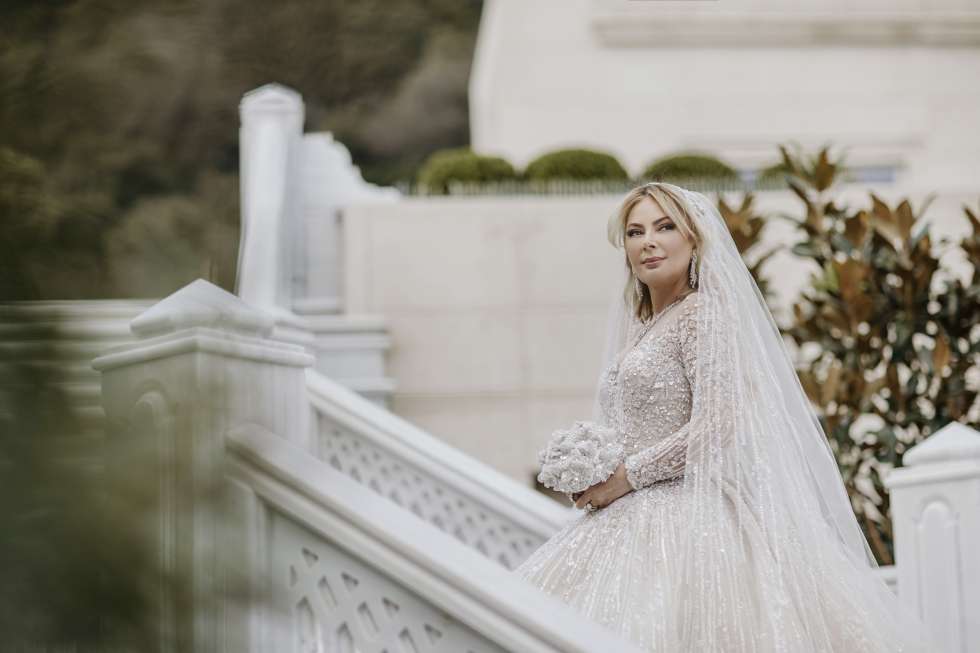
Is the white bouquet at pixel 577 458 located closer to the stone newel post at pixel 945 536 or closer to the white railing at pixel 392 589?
the white railing at pixel 392 589

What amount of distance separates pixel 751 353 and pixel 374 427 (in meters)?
2.36

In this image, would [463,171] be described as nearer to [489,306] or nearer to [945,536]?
[489,306]

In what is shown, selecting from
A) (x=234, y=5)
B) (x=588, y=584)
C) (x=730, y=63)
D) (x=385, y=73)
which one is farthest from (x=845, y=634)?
(x=730, y=63)

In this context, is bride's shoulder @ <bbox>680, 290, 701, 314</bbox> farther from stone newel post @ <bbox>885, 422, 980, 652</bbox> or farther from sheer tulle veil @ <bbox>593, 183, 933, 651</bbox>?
stone newel post @ <bbox>885, 422, 980, 652</bbox>

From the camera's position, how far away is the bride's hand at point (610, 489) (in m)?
3.47

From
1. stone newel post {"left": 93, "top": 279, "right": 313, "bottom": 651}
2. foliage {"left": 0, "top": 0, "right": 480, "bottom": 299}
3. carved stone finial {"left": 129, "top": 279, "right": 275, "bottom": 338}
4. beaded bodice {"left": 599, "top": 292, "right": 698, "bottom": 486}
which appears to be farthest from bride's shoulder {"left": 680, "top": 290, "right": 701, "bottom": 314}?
foliage {"left": 0, "top": 0, "right": 480, "bottom": 299}

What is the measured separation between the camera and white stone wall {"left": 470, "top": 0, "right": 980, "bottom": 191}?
13953mm

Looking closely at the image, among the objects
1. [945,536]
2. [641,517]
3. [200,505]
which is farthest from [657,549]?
[200,505]

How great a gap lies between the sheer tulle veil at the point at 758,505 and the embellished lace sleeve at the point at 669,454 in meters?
0.03

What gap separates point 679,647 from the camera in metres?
3.10

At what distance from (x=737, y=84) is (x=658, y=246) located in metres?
11.1

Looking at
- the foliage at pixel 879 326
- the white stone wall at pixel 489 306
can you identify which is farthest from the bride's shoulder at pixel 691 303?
the white stone wall at pixel 489 306

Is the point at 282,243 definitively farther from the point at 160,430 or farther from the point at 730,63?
Result: the point at 730,63

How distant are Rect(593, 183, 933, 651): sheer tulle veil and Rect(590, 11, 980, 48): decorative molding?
10761 mm
